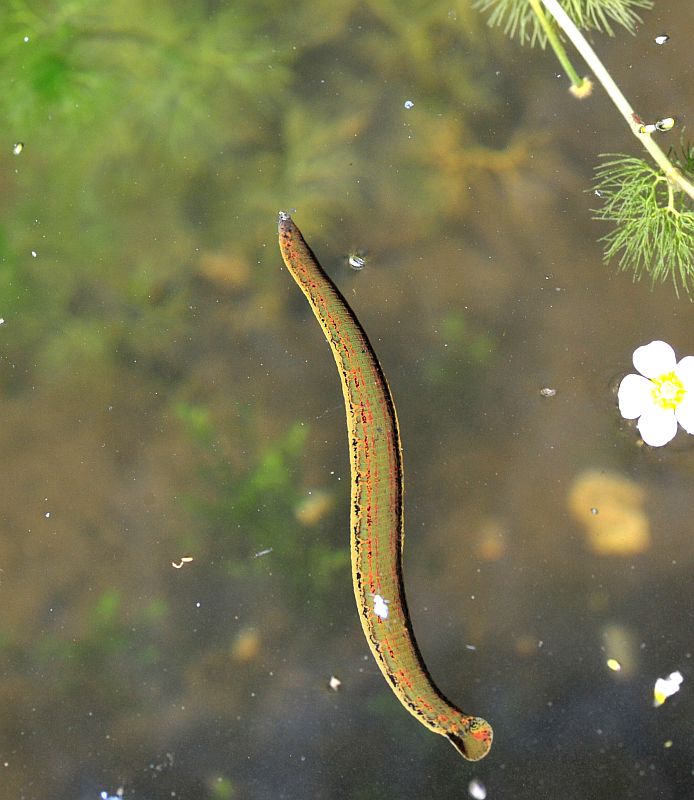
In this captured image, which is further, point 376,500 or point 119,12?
point 119,12

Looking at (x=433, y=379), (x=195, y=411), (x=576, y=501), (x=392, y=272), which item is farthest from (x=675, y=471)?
(x=195, y=411)

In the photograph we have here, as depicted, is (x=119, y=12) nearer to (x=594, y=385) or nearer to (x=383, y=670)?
(x=594, y=385)

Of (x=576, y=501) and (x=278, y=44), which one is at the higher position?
(x=278, y=44)

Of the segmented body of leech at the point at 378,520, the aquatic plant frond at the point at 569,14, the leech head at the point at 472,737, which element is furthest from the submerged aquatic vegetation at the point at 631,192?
the leech head at the point at 472,737

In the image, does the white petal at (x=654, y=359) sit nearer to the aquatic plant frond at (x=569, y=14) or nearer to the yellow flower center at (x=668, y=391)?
the yellow flower center at (x=668, y=391)

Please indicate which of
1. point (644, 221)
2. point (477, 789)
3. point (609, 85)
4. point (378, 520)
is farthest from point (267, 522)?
point (609, 85)

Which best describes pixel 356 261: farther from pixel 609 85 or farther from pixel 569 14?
pixel 569 14

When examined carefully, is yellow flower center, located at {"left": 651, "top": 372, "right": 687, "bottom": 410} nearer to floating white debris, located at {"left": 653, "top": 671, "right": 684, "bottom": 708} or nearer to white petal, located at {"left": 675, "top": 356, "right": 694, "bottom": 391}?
white petal, located at {"left": 675, "top": 356, "right": 694, "bottom": 391}
